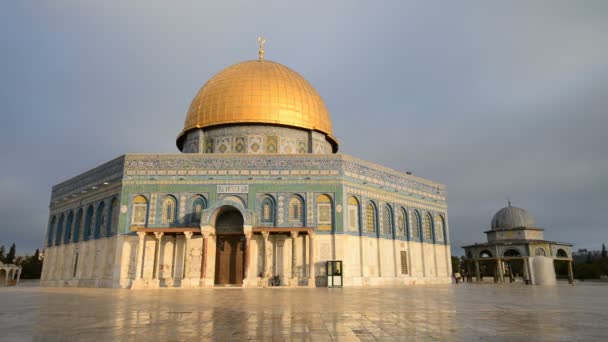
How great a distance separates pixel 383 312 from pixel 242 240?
17.4 meters

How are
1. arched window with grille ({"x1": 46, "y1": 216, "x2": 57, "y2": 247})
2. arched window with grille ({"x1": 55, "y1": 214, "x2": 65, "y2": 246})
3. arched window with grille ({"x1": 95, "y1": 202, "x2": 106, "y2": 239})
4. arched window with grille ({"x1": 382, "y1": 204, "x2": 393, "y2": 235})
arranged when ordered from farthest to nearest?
1. arched window with grille ({"x1": 46, "y1": 216, "x2": 57, "y2": 247})
2. arched window with grille ({"x1": 55, "y1": 214, "x2": 65, "y2": 246})
3. arched window with grille ({"x1": 382, "y1": 204, "x2": 393, "y2": 235})
4. arched window with grille ({"x1": 95, "y1": 202, "x2": 106, "y2": 239})

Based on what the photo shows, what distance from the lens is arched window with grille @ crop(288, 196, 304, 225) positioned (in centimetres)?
2461

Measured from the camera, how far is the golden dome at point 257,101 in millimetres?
28609

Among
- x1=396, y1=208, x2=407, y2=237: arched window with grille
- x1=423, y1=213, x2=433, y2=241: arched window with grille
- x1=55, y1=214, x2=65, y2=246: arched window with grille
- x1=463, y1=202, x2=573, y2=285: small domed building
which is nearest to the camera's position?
x1=396, y1=208, x2=407, y2=237: arched window with grille

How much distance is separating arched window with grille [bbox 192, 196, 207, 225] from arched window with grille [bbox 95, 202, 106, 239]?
20.8 ft

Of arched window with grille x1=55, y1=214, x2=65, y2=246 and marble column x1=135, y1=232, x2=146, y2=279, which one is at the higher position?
arched window with grille x1=55, y1=214, x2=65, y2=246

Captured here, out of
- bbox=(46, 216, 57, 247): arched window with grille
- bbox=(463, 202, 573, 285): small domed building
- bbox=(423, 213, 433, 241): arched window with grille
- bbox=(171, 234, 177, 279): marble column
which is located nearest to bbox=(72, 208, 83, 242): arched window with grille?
bbox=(46, 216, 57, 247): arched window with grille

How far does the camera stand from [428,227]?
31.6m

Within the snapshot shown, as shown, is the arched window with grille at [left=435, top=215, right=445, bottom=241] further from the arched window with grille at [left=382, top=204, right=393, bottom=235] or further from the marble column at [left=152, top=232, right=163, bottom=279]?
the marble column at [left=152, top=232, right=163, bottom=279]

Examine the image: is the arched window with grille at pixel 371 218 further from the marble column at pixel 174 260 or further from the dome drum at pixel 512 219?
the dome drum at pixel 512 219

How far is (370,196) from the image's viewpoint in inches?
1066

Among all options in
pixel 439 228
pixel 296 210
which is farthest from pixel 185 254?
pixel 439 228

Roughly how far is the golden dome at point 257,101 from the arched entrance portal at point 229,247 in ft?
22.6

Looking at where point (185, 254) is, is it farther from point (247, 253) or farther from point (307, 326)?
point (307, 326)
